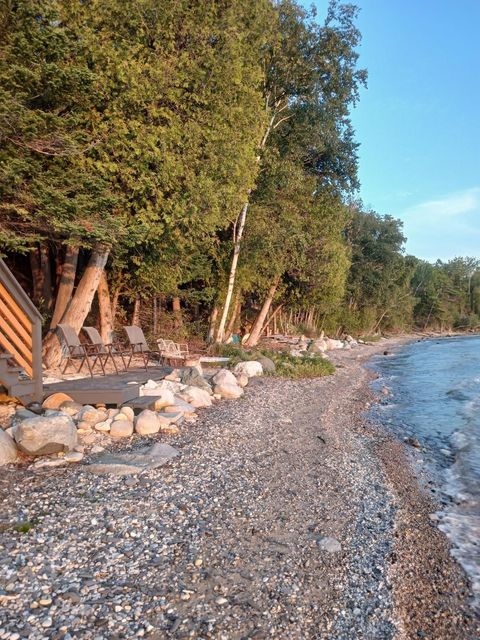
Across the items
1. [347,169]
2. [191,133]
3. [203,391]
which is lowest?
[203,391]

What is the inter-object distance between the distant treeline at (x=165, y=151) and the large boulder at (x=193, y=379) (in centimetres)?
293

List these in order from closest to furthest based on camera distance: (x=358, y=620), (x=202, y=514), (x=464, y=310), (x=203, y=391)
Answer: (x=358, y=620) < (x=202, y=514) < (x=203, y=391) < (x=464, y=310)

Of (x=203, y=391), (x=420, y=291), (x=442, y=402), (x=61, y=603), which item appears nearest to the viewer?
(x=61, y=603)

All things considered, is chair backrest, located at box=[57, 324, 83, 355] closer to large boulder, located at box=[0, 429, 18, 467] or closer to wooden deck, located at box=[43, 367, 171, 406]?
wooden deck, located at box=[43, 367, 171, 406]

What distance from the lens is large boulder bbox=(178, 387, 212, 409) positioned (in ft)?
32.9

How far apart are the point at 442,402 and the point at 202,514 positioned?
12.4 metres

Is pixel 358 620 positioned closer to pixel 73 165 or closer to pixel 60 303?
pixel 73 165

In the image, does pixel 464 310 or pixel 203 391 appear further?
pixel 464 310

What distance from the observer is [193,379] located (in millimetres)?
11391

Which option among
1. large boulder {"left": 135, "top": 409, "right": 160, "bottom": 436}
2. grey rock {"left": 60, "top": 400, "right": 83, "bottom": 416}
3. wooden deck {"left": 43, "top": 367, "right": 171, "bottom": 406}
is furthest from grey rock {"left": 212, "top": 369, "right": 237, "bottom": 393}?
grey rock {"left": 60, "top": 400, "right": 83, "bottom": 416}

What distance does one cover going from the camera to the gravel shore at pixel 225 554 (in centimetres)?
333

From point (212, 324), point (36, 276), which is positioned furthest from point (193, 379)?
point (212, 324)

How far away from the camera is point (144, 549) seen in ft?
13.6

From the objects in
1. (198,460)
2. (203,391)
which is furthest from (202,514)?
(203,391)
